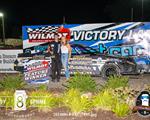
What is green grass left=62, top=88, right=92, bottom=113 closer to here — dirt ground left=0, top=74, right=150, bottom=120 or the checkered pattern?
dirt ground left=0, top=74, right=150, bottom=120

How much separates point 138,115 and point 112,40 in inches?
300

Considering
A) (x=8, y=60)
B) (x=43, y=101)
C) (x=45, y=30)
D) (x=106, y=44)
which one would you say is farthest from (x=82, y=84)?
(x=8, y=60)

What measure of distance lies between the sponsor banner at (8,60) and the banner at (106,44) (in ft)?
5.65

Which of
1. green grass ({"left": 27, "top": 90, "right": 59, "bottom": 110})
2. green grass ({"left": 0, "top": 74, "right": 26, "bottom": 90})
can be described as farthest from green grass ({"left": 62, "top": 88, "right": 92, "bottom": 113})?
green grass ({"left": 0, "top": 74, "right": 26, "bottom": 90})

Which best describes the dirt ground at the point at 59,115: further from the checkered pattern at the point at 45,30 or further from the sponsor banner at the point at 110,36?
the checkered pattern at the point at 45,30

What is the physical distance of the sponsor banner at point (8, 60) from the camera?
18.8 metres

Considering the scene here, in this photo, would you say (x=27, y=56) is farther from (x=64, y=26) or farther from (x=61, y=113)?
(x=61, y=113)

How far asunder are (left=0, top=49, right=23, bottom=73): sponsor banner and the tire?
14.6ft

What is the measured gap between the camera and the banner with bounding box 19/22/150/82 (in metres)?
17.0

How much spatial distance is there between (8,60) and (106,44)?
5178 millimetres

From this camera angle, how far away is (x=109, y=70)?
17109 millimetres

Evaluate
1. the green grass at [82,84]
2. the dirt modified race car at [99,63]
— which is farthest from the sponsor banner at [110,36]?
the green grass at [82,84]

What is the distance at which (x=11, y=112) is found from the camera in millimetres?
10695

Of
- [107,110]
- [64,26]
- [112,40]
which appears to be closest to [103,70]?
[112,40]
